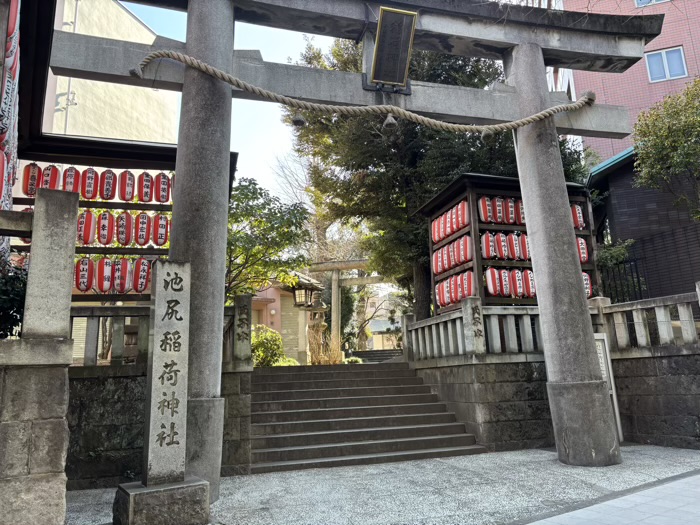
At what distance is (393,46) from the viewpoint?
23.0ft

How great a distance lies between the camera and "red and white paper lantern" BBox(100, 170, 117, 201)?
9.02 meters

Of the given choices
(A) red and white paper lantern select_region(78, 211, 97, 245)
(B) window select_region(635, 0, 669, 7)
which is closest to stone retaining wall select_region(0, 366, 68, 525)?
(A) red and white paper lantern select_region(78, 211, 97, 245)

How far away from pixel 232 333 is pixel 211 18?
4.62 meters

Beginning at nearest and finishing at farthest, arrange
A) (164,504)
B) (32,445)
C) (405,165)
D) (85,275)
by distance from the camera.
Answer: (32,445), (164,504), (85,275), (405,165)

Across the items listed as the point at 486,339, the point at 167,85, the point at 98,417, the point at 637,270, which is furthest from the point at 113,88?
the point at 637,270

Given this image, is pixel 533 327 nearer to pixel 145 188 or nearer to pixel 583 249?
pixel 583 249

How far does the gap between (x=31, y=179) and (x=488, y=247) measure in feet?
30.1

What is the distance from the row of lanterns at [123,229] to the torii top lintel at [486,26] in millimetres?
3842

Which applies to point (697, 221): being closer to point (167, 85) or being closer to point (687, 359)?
point (687, 359)

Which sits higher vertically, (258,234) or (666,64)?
(666,64)

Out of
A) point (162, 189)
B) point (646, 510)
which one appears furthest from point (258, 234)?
point (646, 510)

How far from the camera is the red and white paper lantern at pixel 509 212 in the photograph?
10.9 metres

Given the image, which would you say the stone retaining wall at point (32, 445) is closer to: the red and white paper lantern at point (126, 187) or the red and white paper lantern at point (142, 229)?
the red and white paper lantern at point (142, 229)

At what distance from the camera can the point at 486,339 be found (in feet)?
29.5
